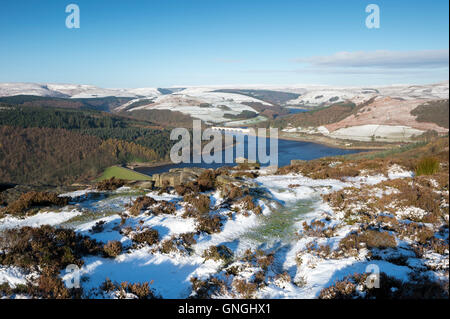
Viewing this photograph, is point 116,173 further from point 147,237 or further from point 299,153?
point 147,237

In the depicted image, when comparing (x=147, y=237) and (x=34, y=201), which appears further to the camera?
(x=34, y=201)

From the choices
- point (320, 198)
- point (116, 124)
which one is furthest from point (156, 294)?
point (116, 124)

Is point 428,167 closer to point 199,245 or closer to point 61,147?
point 199,245

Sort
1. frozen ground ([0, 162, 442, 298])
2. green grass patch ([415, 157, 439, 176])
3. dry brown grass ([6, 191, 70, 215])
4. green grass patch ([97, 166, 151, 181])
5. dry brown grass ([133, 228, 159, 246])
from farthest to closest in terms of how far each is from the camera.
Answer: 1. green grass patch ([97, 166, 151, 181])
2. green grass patch ([415, 157, 439, 176])
3. dry brown grass ([6, 191, 70, 215])
4. dry brown grass ([133, 228, 159, 246])
5. frozen ground ([0, 162, 442, 298])

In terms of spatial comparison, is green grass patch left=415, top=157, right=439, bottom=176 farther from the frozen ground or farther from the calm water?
the calm water

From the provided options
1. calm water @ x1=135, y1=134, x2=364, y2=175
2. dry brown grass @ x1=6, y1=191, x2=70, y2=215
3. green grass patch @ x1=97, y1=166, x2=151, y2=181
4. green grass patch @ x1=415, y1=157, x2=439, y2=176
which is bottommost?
green grass patch @ x1=97, y1=166, x2=151, y2=181

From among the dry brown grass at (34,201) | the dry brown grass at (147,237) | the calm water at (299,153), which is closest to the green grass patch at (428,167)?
the dry brown grass at (147,237)

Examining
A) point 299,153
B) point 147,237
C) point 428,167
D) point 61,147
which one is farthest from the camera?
point 299,153

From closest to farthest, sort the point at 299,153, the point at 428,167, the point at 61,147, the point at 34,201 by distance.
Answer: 1. the point at 34,201
2. the point at 428,167
3. the point at 61,147
4. the point at 299,153

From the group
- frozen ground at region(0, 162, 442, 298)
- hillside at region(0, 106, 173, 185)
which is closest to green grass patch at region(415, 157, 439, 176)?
frozen ground at region(0, 162, 442, 298)

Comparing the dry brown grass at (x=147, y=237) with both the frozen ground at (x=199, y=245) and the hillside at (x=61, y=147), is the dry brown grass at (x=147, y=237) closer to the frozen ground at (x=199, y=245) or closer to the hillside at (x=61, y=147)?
the frozen ground at (x=199, y=245)

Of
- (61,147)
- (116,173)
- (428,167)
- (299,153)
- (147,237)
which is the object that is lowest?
(116,173)

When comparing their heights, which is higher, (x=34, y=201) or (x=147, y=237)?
(x=34, y=201)

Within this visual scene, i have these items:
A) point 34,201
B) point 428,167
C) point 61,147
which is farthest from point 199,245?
point 61,147
